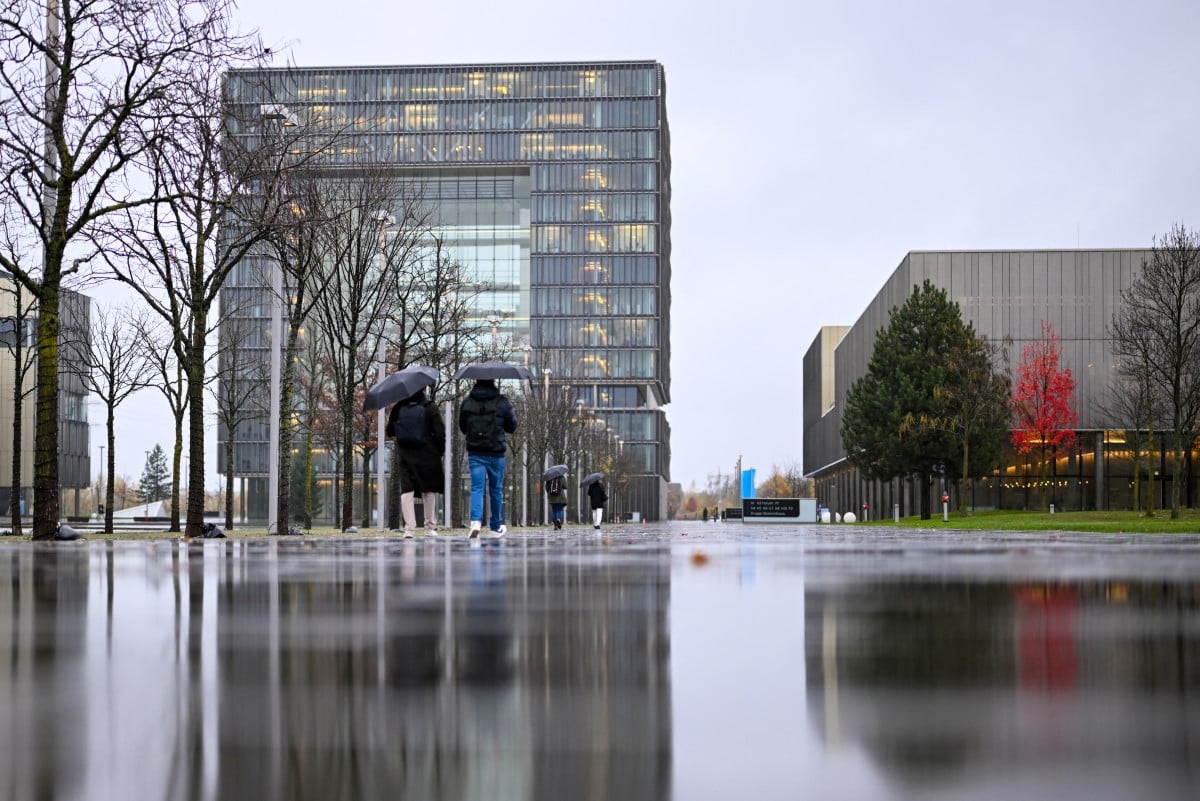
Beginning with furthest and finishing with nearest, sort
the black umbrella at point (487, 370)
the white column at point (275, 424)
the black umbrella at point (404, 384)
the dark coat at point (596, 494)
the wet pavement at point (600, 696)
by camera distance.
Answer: the dark coat at point (596, 494), the white column at point (275, 424), the black umbrella at point (487, 370), the black umbrella at point (404, 384), the wet pavement at point (600, 696)

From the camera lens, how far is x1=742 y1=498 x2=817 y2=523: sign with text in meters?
94.8

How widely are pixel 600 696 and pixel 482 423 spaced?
13.7 metres

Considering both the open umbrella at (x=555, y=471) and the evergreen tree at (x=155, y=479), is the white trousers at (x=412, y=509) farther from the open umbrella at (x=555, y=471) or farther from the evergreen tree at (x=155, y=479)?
the evergreen tree at (x=155, y=479)

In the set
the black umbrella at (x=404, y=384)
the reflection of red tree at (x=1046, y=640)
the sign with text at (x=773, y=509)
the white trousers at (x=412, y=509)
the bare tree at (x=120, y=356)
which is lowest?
the sign with text at (x=773, y=509)

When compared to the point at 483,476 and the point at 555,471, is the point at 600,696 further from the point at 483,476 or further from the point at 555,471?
the point at 555,471

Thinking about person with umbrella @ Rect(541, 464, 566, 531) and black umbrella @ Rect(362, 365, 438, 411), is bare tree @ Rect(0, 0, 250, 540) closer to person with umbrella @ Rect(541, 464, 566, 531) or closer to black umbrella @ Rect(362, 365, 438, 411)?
black umbrella @ Rect(362, 365, 438, 411)

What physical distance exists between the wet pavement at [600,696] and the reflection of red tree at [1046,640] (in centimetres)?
2

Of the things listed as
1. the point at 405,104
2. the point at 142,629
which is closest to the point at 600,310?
the point at 405,104

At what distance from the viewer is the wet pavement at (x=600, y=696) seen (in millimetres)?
2143

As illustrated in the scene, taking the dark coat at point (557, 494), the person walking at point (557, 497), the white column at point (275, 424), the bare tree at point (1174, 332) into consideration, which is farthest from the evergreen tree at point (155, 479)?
the white column at point (275, 424)

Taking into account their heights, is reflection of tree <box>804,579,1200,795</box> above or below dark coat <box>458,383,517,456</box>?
below

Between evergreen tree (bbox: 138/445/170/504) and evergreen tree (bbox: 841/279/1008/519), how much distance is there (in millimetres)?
134920

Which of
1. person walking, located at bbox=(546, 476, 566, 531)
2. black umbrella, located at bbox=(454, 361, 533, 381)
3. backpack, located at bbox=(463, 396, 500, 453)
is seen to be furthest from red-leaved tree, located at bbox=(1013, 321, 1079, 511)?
backpack, located at bbox=(463, 396, 500, 453)

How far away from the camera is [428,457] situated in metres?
16.4
